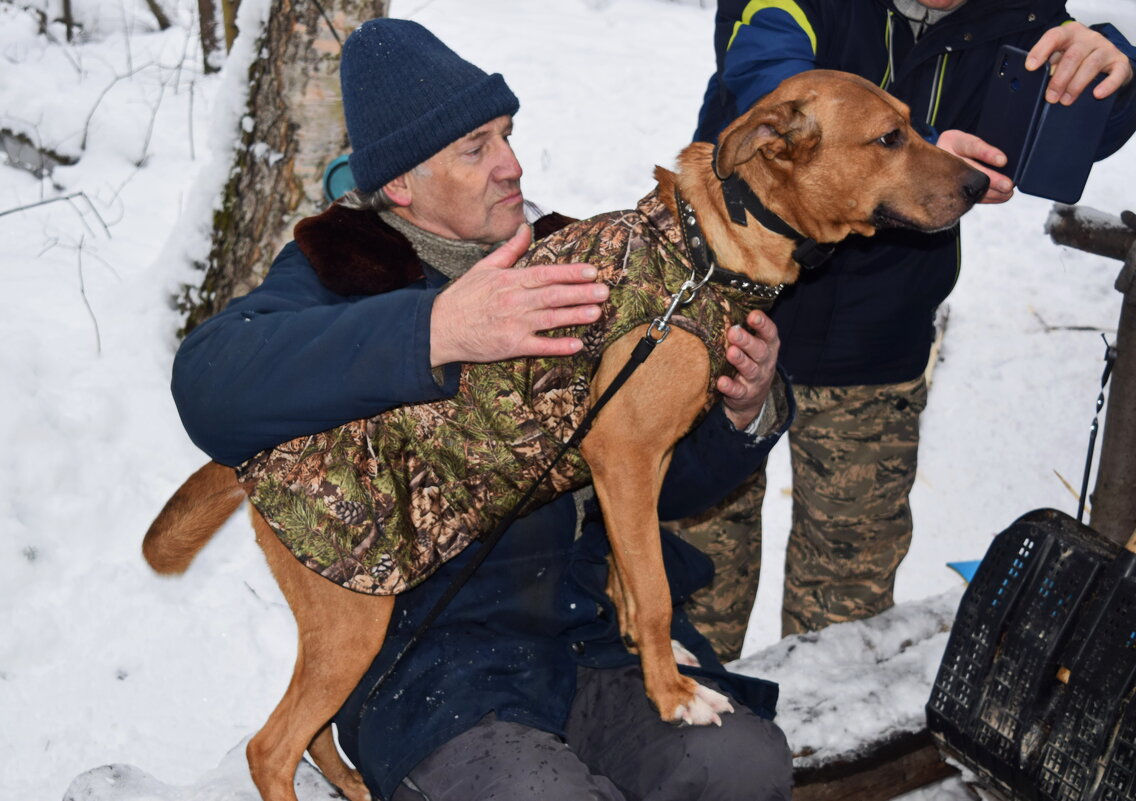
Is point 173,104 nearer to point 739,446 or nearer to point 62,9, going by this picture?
point 62,9

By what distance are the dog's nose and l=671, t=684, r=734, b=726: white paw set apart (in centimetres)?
131

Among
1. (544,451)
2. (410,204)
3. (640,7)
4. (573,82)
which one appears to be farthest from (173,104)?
(544,451)

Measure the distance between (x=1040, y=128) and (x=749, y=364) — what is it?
1137mm

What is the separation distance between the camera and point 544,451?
2393 mm

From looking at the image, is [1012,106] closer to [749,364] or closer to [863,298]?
[863,298]

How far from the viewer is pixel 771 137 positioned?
2379mm

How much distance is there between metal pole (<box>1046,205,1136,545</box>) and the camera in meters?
4.02

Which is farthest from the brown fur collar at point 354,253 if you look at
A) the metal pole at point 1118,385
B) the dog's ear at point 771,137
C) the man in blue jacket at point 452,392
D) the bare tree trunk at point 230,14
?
the bare tree trunk at point 230,14

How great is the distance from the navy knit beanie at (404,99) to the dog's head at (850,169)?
639 millimetres

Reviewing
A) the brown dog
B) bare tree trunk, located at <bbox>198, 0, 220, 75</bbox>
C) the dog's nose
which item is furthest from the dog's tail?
bare tree trunk, located at <bbox>198, 0, 220, 75</bbox>

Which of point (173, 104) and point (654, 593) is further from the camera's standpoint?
point (173, 104)

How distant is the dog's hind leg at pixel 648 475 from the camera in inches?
93.0

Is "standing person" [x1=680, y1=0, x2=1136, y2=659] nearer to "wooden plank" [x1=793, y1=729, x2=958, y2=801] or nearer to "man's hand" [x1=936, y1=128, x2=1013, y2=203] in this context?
"man's hand" [x1=936, y1=128, x2=1013, y2=203]

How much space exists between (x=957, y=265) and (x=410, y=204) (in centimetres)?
183
